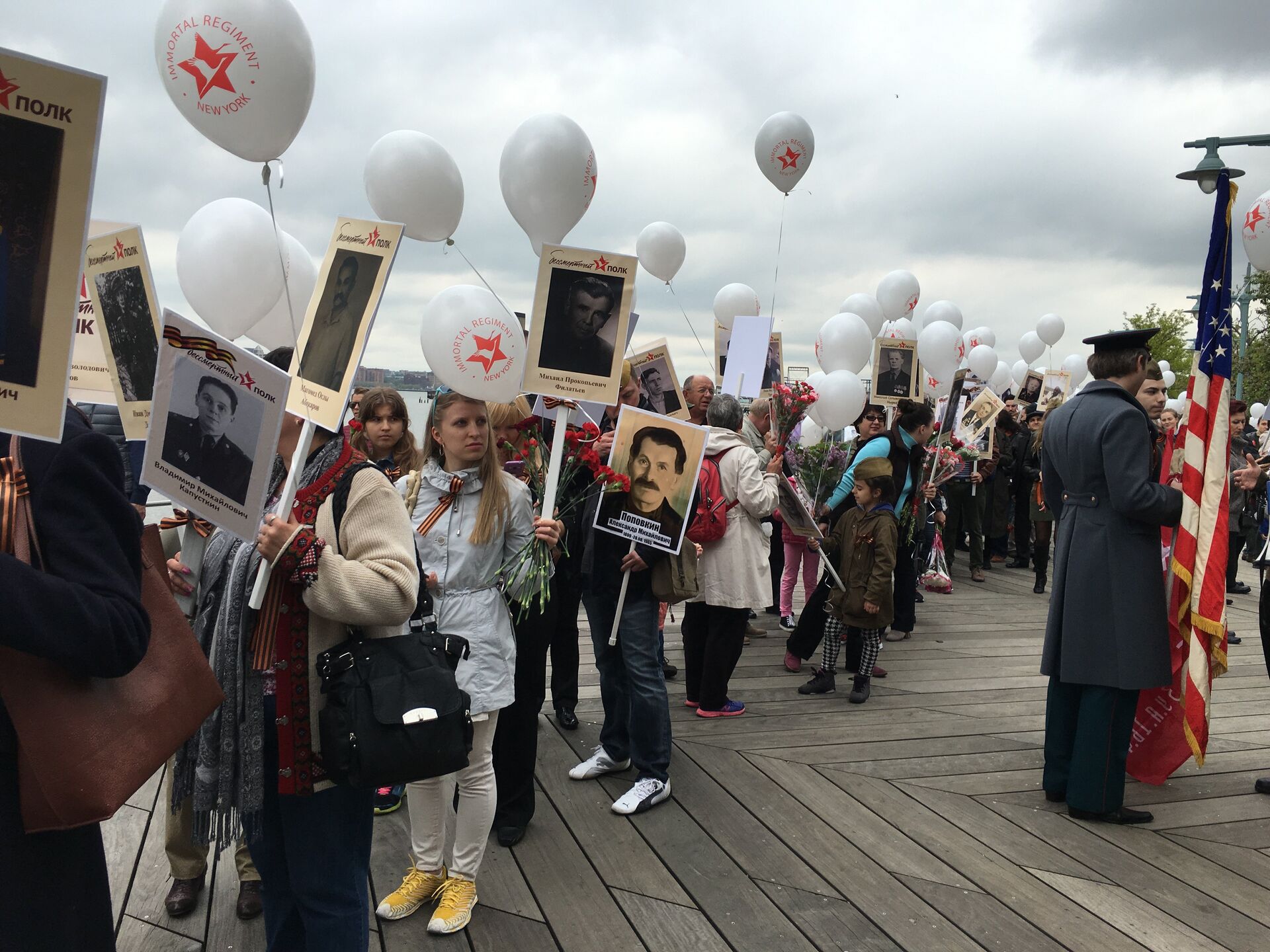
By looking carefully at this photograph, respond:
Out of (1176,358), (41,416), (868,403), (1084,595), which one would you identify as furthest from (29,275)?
(1176,358)

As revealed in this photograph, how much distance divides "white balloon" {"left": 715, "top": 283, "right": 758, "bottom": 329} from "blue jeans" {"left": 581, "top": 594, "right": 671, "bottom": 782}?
4.84m

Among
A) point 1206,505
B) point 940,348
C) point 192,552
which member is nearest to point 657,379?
point 1206,505

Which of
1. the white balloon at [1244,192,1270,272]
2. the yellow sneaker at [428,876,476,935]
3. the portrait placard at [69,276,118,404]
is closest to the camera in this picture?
the yellow sneaker at [428,876,476,935]

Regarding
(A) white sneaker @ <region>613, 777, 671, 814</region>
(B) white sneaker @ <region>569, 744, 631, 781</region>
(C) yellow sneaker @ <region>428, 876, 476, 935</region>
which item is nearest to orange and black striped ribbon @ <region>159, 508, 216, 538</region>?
(C) yellow sneaker @ <region>428, 876, 476, 935</region>

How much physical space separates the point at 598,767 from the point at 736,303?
5.24m

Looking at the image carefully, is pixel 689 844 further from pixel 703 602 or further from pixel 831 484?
pixel 831 484

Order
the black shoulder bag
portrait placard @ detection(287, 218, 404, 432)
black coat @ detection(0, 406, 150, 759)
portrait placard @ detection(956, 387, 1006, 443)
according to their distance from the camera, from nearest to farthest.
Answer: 1. black coat @ detection(0, 406, 150, 759)
2. the black shoulder bag
3. portrait placard @ detection(287, 218, 404, 432)
4. portrait placard @ detection(956, 387, 1006, 443)

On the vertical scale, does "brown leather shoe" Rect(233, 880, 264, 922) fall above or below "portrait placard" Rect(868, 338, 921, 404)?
below

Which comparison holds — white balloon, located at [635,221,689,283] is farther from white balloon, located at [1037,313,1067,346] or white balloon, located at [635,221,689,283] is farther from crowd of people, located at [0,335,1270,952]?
white balloon, located at [1037,313,1067,346]

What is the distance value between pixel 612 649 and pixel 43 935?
297 centimetres

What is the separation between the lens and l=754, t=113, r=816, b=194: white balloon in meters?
7.18

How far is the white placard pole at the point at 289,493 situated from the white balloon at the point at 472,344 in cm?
87

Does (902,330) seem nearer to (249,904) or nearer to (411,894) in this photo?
(411,894)

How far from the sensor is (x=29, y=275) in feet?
4.59
